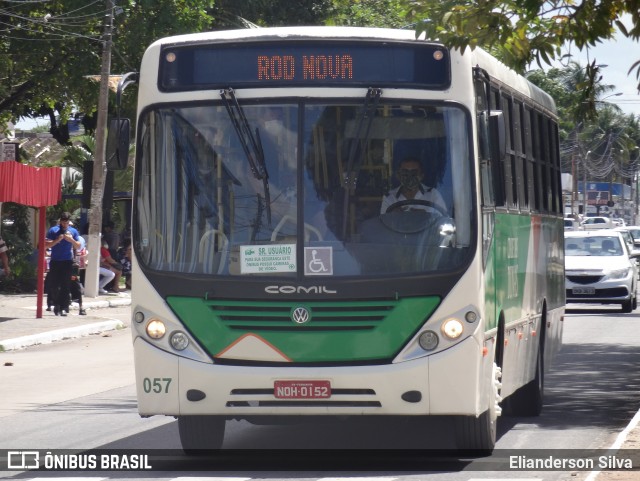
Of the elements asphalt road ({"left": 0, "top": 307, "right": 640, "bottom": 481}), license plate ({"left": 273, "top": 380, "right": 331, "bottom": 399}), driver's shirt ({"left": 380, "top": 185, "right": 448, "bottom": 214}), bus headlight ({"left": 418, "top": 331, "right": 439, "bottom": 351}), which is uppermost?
driver's shirt ({"left": 380, "top": 185, "right": 448, "bottom": 214})

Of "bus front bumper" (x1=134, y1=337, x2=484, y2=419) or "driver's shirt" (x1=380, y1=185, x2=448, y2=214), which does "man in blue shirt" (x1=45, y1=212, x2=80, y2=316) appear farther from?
"driver's shirt" (x1=380, y1=185, x2=448, y2=214)

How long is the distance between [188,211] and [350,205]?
42.2 inches

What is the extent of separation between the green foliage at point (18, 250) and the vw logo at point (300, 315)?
23945 millimetres

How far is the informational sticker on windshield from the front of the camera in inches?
355

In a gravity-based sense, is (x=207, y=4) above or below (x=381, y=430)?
above

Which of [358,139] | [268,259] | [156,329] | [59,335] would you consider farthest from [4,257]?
[358,139]

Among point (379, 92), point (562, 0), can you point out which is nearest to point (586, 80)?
point (562, 0)

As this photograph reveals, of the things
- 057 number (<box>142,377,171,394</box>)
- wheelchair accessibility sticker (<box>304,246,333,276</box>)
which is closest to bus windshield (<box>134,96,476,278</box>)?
wheelchair accessibility sticker (<box>304,246,333,276</box>)

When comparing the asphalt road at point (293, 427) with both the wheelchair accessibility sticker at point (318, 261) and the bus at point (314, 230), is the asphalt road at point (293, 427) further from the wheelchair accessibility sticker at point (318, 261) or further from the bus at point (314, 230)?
the wheelchair accessibility sticker at point (318, 261)

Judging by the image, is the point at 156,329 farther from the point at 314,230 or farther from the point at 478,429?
the point at 478,429

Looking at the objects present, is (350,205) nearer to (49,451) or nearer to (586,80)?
Result: (49,451)

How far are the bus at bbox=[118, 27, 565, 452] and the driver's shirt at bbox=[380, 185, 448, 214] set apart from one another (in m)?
0.01

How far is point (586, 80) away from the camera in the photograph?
1327 cm

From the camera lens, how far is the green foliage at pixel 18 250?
106ft
